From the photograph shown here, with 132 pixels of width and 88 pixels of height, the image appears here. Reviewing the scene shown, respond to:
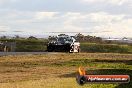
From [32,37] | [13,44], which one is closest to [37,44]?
[13,44]

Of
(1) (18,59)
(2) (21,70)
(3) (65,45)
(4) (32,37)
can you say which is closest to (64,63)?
(1) (18,59)

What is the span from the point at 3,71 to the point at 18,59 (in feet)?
21.0

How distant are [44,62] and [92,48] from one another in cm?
2254

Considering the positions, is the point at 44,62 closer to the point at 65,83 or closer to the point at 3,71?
the point at 3,71

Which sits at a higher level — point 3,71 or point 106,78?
point 106,78

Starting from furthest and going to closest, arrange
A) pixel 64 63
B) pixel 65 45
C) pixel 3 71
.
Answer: pixel 65 45
pixel 64 63
pixel 3 71

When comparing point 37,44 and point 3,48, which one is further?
point 37,44

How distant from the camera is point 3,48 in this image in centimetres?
3962

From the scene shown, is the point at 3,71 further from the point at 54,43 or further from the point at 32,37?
the point at 32,37

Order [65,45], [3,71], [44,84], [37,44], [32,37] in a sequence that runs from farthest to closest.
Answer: [32,37], [37,44], [65,45], [3,71], [44,84]

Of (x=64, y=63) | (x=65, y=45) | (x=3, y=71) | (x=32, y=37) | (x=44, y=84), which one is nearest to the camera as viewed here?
(x=44, y=84)

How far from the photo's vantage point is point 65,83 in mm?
14023

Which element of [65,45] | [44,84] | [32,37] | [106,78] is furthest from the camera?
[32,37]

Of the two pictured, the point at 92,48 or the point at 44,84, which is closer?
the point at 44,84
